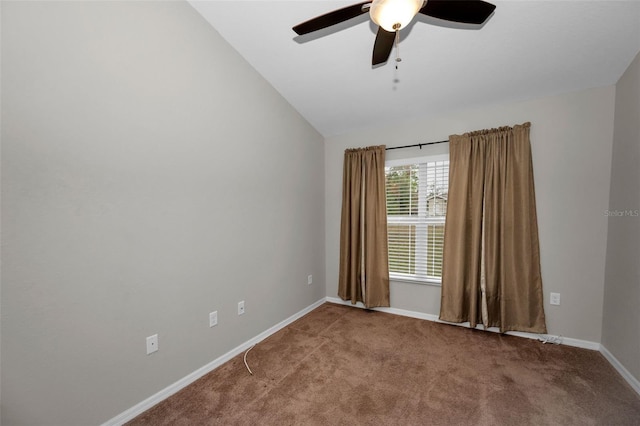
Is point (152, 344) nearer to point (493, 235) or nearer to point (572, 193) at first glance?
point (493, 235)

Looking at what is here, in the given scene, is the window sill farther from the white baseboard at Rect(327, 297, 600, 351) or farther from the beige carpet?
the beige carpet

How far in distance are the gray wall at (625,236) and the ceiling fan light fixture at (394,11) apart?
2.05 meters

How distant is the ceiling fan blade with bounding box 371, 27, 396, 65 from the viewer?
1478mm

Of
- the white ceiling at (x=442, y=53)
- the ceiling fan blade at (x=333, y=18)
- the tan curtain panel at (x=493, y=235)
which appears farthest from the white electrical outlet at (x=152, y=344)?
the tan curtain panel at (x=493, y=235)

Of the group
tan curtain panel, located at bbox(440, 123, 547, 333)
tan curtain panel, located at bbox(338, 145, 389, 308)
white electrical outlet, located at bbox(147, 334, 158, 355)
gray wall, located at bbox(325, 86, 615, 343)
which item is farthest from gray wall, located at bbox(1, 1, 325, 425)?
gray wall, located at bbox(325, 86, 615, 343)

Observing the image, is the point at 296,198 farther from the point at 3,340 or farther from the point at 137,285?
the point at 3,340

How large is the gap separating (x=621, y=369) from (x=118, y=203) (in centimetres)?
378

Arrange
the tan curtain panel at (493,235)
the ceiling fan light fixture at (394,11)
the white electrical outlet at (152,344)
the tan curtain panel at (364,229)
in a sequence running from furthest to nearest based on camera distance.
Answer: the tan curtain panel at (364,229)
the tan curtain panel at (493,235)
the white electrical outlet at (152,344)
the ceiling fan light fixture at (394,11)

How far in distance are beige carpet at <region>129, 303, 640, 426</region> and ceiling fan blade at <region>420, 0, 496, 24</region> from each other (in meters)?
2.28

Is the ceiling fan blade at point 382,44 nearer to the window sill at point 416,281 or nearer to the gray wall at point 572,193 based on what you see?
the gray wall at point 572,193

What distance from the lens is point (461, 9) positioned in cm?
127

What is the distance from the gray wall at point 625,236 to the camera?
1.85m

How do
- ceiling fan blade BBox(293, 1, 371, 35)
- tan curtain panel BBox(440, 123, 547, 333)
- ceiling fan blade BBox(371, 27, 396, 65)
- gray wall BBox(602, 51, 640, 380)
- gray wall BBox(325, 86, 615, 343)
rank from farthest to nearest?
tan curtain panel BBox(440, 123, 547, 333), gray wall BBox(325, 86, 615, 343), gray wall BBox(602, 51, 640, 380), ceiling fan blade BBox(371, 27, 396, 65), ceiling fan blade BBox(293, 1, 371, 35)

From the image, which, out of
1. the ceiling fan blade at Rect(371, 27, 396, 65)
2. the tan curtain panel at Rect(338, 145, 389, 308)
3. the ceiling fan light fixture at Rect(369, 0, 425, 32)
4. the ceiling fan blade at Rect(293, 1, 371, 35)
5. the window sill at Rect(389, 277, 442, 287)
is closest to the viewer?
the ceiling fan light fixture at Rect(369, 0, 425, 32)
